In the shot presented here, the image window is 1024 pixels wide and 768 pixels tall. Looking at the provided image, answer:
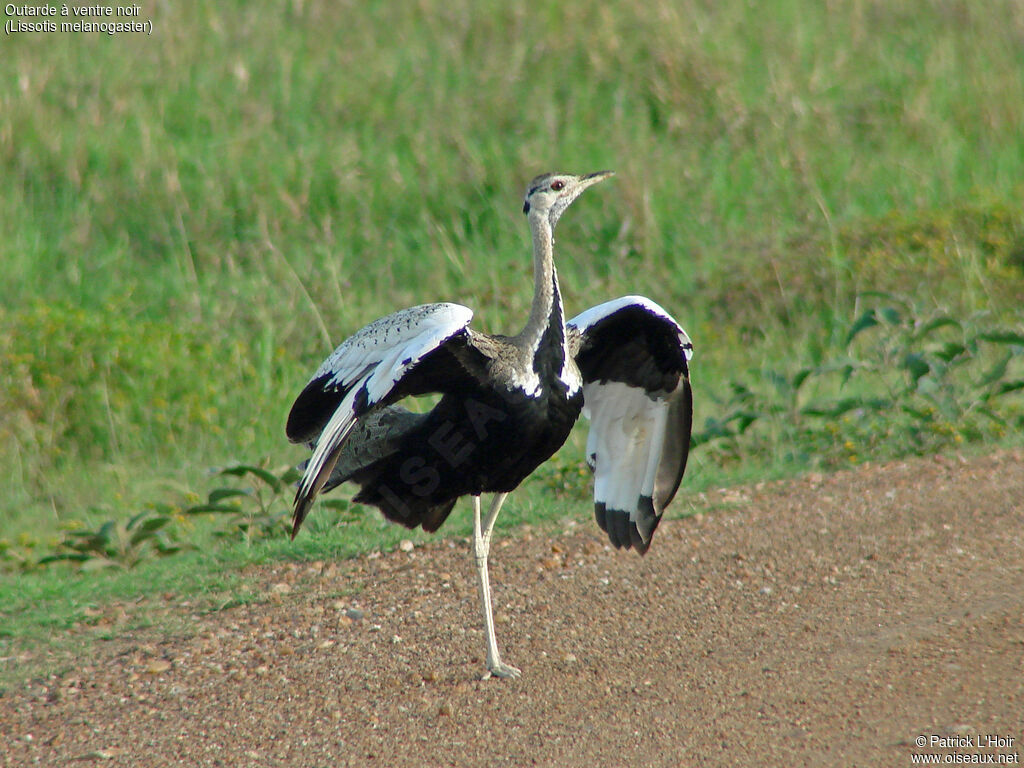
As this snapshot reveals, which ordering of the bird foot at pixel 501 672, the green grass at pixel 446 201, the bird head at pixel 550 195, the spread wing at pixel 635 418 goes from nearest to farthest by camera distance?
1. the bird foot at pixel 501 672
2. the bird head at pixel 550 195
3. the spread wing at pixel 635 418
4. the green grass at pixel 446 201

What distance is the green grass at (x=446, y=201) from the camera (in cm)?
694

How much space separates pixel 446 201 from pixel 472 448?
5557mm

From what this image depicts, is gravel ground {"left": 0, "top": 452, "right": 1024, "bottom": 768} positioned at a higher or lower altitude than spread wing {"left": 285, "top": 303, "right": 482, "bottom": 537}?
lower

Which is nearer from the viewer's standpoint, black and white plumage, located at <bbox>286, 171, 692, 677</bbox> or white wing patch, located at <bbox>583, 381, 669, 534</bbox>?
black and white plumage, located at <bbox>286, 171, 692, 677</bbox>

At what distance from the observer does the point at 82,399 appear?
7.05 metres

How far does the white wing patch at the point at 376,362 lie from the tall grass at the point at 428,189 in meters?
1.89

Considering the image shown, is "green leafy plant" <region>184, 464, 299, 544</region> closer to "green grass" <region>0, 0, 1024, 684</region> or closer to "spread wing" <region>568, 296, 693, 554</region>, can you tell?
"green grass" <region>0, 0, 1024, 684</region>

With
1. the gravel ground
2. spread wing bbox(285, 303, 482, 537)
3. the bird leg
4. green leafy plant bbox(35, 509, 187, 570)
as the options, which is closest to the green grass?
green leafy plant bbox(35, 509, 187, 570)

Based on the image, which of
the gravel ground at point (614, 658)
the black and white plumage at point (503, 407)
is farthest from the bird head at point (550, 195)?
the gravel ground at point (614, 658)

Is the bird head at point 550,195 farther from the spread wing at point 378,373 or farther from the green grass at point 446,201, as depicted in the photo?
the green grass at point 446,201

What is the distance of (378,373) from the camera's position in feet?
12.5

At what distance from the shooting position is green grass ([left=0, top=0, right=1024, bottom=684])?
273 inches

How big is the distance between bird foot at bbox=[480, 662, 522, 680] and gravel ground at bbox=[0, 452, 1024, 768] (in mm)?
45

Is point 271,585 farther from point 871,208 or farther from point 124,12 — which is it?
point 124,12
